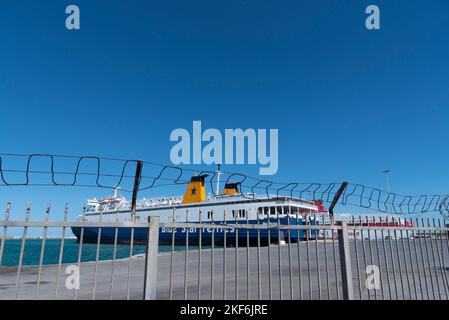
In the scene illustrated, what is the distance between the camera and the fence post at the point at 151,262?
3.51 m

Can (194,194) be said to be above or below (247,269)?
above

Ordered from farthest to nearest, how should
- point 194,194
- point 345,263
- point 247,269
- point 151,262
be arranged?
point 194,194, point 345,263, point 247,269, point 151,262

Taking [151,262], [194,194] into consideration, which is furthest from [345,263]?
[194,194]

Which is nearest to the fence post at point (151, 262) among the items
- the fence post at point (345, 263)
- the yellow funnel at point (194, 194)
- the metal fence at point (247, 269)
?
the metal fence at point (247, 269)

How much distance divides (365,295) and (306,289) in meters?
1.30

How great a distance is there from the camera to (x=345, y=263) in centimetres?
475

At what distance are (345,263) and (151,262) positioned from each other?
307 centimetres

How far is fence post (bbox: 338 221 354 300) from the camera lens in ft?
15.3

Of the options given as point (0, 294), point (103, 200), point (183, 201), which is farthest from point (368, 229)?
point (103, 200)

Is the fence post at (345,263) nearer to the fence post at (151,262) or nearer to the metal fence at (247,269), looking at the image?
the metal fence at (247,269)

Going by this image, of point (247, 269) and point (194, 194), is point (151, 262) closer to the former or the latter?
point (247, 269)
